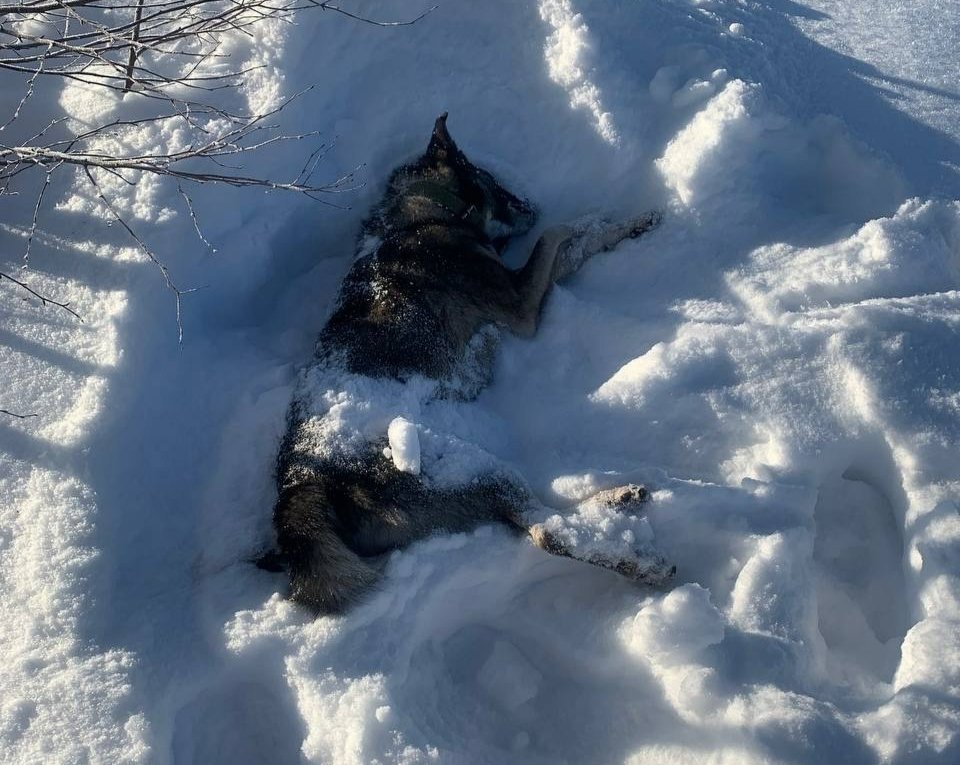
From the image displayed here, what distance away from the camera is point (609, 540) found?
137 inches

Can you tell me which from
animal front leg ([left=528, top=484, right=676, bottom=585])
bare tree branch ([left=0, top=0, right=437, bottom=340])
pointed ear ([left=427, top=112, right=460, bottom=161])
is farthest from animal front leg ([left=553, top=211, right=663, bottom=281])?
animal front leg ([left=528, top=484, right=676, bottom=585])

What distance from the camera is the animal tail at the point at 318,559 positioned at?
130 inches

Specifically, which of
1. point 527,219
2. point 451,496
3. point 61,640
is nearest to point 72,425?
point 61,640

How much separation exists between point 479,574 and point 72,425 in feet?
6.70

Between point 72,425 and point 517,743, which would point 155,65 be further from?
point 517,743

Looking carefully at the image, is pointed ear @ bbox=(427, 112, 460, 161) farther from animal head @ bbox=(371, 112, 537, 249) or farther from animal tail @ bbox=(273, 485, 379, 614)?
animal tail @ bbox=(273, 485, 379, 614)

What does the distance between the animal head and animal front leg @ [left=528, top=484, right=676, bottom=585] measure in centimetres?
194

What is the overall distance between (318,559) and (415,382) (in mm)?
Answer: 1025

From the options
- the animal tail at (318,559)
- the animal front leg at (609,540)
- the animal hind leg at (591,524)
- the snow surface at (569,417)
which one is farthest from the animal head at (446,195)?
the animal front leg at (609,540)

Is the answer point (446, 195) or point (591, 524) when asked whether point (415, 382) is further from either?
point (446, 195)

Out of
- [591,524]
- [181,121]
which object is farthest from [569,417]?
[181,121]

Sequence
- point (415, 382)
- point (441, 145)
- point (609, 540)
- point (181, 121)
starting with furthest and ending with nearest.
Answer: point (441, 145) < point (181, 121) < point (415, 382) < point (609, 540)

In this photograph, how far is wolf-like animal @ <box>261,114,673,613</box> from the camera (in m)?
3.47

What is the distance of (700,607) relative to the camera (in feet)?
10.4
